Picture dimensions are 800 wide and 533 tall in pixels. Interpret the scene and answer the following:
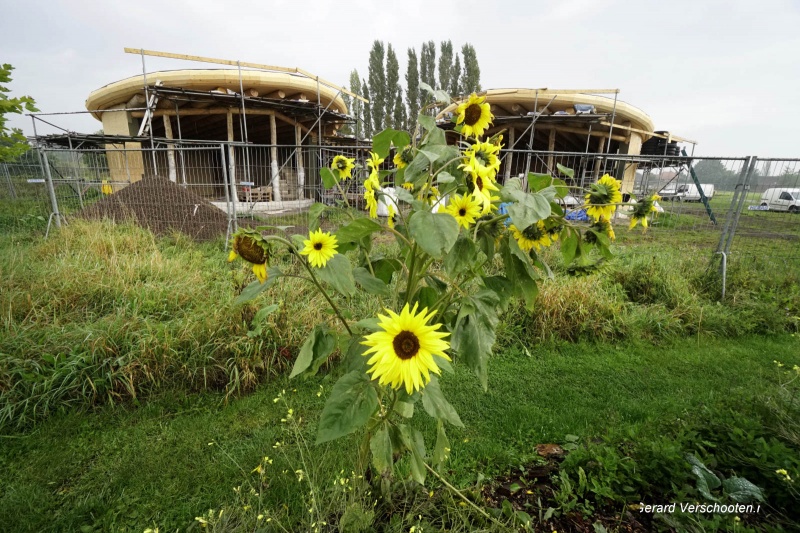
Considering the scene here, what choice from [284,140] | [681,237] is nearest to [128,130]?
[284,140]

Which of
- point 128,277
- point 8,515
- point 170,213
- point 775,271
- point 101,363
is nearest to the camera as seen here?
point 8,515

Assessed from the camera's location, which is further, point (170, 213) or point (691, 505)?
point (170, 213)

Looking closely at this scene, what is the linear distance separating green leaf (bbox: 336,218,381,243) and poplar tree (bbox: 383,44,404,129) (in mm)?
30269

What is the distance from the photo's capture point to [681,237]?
5434mm

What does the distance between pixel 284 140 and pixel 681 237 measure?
1661 centimetres

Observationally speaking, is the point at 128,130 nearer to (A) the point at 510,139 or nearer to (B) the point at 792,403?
(A) the point at 510,139

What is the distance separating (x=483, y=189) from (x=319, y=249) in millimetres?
484

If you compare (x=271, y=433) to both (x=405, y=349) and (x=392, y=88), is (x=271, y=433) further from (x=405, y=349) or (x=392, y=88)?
(x=392, y=88)

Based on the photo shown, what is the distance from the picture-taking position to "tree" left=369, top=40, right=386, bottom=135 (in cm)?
2925

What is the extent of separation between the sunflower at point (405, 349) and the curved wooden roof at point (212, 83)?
42.5ft

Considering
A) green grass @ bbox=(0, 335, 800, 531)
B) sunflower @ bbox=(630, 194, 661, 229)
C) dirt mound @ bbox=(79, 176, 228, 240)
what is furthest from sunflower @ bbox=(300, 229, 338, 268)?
dirt mound @ bbox=(79, 176, 228, 240)

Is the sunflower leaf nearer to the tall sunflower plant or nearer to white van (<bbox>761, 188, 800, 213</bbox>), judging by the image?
the tall sunflower plant

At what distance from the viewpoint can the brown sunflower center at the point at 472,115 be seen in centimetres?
→ 134

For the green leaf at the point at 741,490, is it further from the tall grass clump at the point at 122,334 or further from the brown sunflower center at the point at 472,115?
the tall grass clump at the point at 122,334
